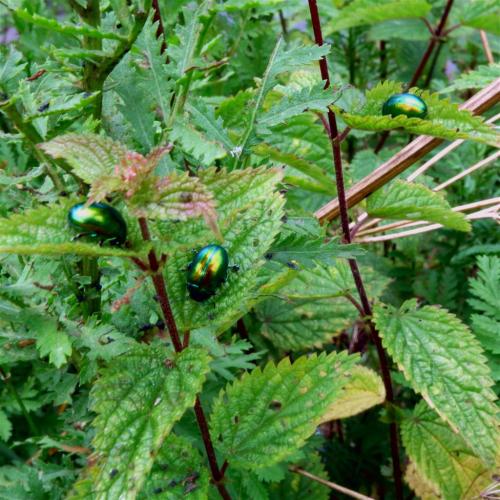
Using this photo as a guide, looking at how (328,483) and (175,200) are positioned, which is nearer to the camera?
(175,200)

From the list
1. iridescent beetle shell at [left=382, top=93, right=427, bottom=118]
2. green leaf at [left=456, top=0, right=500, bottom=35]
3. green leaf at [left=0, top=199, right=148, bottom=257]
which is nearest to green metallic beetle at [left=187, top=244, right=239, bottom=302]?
green leaf at [left=0, top=199, right=148, bottom=257]

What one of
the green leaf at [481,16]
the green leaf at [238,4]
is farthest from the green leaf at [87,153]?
the green leaf at [481,16]

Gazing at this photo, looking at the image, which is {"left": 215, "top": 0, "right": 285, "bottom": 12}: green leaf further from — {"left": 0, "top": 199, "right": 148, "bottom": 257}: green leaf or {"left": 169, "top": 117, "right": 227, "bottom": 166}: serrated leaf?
{"left": 0, "top": 199, "right": 148, "bottom": 257}: green leaf

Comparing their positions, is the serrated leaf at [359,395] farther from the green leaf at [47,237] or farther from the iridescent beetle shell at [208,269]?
the green leaf at [47,237]

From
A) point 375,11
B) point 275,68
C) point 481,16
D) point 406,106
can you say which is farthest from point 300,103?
point 481,16

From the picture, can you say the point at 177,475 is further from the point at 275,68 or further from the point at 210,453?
the point at 275,68
